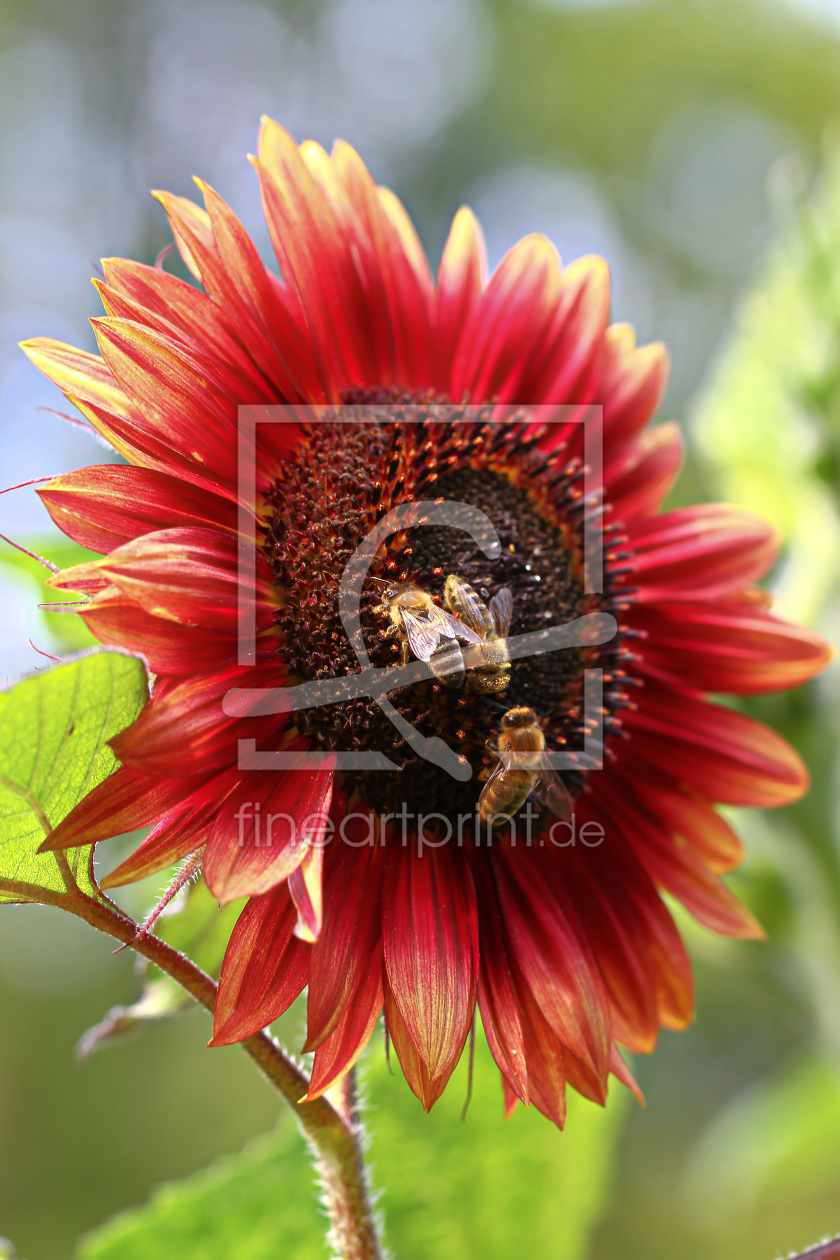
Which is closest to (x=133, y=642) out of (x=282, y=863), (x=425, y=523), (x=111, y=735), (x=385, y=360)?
(x=111, y=735)

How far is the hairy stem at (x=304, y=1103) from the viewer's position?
2.10 feet

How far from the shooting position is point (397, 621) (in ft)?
3.20

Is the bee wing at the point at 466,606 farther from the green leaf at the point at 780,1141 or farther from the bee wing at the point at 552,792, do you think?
the green leaf at the point at 780,1141

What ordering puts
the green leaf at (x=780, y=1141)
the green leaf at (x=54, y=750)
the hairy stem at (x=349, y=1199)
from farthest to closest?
the green leaf at (x=780, y=1141), the hairy stem at (x=349, y=1199), the green leaf at (x=54, y=750)

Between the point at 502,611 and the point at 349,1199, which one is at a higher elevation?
the point at 502,611

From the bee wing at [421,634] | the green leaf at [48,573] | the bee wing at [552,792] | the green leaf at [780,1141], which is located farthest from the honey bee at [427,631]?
the green leaf at [780,1141]

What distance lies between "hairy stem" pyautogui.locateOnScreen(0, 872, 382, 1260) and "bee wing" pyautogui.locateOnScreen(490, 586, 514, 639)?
47cm

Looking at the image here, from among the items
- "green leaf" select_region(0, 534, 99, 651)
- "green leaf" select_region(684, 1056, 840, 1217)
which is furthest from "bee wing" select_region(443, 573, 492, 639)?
"green leaf" select_region(684, 1056, 840, 1217)

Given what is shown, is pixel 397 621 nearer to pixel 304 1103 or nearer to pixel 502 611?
pixel 502 611

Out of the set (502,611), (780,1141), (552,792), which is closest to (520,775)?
(552,792)

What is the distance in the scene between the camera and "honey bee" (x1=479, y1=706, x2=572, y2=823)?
94 centimetres

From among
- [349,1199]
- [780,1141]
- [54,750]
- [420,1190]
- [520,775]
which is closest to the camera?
[54,750]

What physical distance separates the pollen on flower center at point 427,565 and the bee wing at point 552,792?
2.5 inches

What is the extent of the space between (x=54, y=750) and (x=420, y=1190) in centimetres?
76
